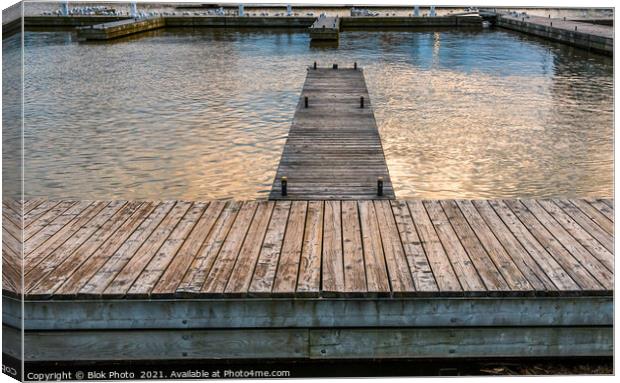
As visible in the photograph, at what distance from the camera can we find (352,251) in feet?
23.6

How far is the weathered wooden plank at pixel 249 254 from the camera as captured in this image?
6312 millimetres

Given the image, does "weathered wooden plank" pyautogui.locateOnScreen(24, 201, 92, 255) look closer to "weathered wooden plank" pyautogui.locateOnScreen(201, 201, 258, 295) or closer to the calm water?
"weathered wooden plank" pyautogui.locateOnScreen(201, 201, 258, 295)

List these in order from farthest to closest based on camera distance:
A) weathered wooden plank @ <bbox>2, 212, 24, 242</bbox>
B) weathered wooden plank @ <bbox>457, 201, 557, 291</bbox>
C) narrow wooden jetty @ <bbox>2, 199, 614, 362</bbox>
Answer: weathered wooden plank @ <bbox>457, 201, 557, 291</bbox>
narrow wooden jetty @ <bbox>2, 199, 614, 362</bbox>
weathered wooden plank @ <bbox>2, 212, 24, 242</bbox>

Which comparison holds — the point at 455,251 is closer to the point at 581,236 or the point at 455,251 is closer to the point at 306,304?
the point at 581,236

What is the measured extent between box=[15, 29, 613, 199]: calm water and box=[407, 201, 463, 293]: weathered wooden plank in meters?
4.90

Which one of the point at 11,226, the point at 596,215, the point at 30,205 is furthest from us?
the point at 30,205

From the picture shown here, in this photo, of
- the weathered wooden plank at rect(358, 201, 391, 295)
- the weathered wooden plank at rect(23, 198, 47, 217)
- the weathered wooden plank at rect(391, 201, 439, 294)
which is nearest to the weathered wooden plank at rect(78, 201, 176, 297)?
the weathered wooden plank at rect(23, 198, 47, 217)

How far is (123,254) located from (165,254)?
1.47ft

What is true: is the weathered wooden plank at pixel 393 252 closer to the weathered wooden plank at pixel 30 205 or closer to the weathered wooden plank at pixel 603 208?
the weathered wooden plank at pixel 603 208

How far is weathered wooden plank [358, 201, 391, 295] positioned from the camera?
6.31 metres

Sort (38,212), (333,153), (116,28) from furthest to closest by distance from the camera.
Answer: (116,28) → (333,153) → (38,212)

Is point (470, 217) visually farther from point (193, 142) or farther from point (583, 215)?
point (193, 142)

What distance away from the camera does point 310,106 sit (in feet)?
62.7

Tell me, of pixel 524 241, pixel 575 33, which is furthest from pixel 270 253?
pixel 575 33
